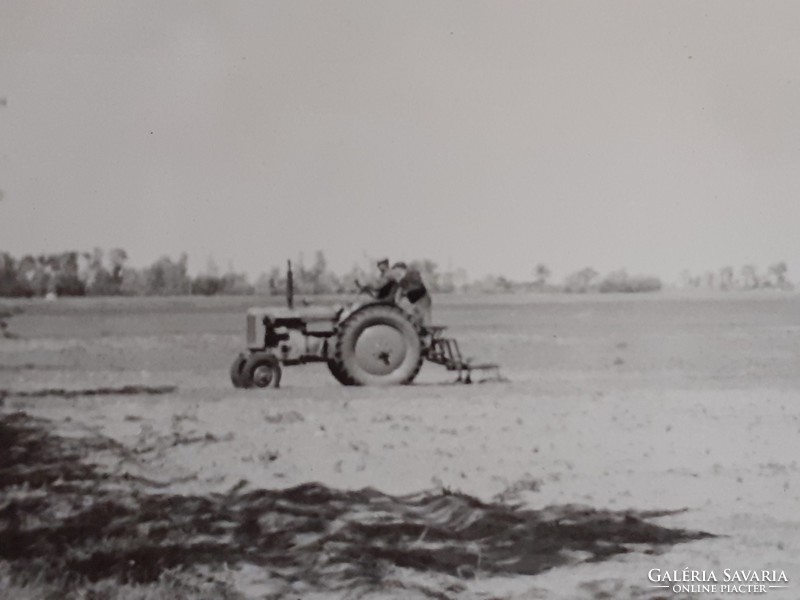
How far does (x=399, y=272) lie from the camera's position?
20.7ft

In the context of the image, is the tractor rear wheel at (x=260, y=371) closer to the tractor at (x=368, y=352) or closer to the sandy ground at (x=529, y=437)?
the tractor at (x=368, y=352)

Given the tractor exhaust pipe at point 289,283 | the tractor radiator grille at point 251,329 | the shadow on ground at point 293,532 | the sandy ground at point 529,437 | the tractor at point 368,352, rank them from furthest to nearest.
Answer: the tractor radiator grille at point 251,329
the tractor at point 368,352
the tractor exhaust pipe at point 289,283
the sandy ground at point 529,437
the shadow on ground at point 293,532

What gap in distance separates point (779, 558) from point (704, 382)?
2.94 metres

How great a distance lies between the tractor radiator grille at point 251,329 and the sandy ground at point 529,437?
1.34 feet

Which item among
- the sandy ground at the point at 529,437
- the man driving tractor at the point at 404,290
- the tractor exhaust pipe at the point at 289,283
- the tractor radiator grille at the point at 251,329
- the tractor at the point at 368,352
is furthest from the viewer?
the tractor radiator grille at the point at 251,329

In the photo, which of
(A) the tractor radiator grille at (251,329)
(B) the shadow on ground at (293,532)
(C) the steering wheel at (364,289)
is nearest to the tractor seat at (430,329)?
(C) the steering wheel at (364,289)

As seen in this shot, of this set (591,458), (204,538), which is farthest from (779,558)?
(204,538)

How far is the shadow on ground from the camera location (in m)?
3.54

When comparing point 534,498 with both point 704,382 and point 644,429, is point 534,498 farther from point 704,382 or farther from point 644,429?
point 704,382

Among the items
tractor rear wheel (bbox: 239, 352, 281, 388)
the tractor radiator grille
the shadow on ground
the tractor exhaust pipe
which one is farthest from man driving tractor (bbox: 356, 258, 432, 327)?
the shadow on ground

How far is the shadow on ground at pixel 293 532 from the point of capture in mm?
3539

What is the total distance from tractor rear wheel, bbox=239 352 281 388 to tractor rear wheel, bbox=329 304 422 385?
46cm

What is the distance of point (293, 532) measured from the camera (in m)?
3.72

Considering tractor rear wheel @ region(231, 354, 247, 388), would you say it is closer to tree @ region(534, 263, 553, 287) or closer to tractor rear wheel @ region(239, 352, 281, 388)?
tractor rear wheel @ region(239, 352, 281, 388)
